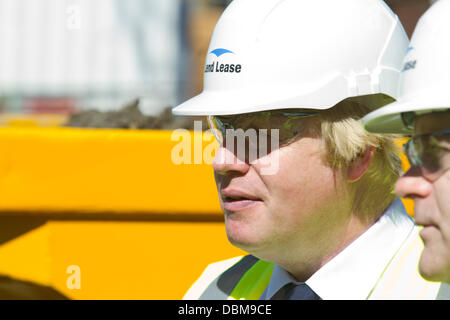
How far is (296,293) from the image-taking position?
2611mm

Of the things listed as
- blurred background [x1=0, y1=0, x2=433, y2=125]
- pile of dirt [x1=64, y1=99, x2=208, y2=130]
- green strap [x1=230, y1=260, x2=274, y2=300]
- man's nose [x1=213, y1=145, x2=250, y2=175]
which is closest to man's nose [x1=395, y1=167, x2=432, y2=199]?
man's nose [x1=213, y1=145, x2=250, y2=175]

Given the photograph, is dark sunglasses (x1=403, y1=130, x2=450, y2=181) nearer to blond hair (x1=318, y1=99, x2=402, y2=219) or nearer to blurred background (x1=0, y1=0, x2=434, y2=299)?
blond hair (x1=318, y1=99, x2=402, y2=219)

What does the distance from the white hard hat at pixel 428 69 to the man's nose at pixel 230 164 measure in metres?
0.67

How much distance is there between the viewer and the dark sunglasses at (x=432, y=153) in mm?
1801

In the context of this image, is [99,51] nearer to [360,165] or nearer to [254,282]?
[254,282]

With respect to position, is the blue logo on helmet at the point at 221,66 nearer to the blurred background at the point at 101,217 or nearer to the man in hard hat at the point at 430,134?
the man in hard hat at the point at 430,134

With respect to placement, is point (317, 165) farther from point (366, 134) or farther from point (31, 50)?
point (31, 50)

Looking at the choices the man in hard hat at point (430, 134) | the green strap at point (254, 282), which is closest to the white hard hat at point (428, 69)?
the man in hard hat at point (430, 134)

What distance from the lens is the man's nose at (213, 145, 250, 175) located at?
2523mm

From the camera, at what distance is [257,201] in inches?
99.3

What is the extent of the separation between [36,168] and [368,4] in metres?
2.01

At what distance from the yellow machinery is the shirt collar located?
1284mm

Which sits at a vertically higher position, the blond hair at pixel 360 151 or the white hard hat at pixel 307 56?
the white hard hat at pixel 307 56

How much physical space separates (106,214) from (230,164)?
142 cm
